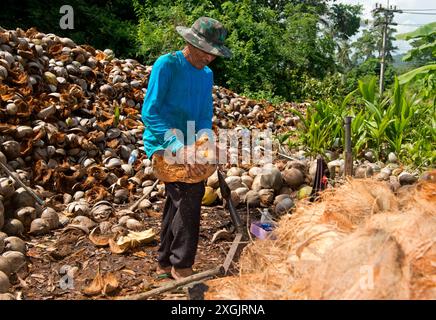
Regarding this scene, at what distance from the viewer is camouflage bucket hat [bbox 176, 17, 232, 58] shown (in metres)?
2.54

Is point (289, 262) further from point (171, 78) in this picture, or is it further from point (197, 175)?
point (171, 78)

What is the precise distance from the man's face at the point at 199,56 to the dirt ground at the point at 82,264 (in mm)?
1126

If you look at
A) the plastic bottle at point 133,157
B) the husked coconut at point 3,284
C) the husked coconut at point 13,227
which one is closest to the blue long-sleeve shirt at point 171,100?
the husked coconut at point 3,284

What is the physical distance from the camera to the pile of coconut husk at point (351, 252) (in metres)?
1.07

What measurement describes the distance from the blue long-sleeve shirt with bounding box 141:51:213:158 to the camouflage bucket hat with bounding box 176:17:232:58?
0.15 m

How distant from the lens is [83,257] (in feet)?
11.3

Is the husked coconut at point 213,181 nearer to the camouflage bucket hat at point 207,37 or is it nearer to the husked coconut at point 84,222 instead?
the husked coconut at point 84,222

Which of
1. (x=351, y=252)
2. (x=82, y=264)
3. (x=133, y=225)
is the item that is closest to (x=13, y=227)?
(x=82, y=264)

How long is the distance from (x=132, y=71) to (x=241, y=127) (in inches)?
71.2

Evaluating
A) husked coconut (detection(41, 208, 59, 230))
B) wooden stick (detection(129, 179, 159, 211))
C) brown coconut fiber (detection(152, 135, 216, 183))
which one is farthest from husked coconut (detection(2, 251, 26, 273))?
wooden stick (detection(129, 179, 159, 211))

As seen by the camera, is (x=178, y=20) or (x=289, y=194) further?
(x=178, y=20)

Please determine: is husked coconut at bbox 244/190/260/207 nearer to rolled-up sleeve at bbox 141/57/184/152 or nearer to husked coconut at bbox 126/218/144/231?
husked coconut at bbox 126/218/144/231

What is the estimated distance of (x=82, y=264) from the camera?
130 inches

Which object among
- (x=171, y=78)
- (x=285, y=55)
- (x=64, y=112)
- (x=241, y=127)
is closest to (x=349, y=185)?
(x=171, y=78)
